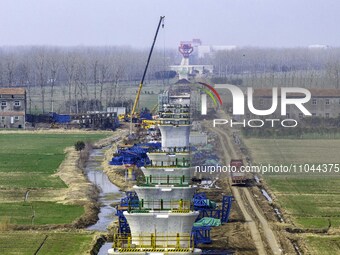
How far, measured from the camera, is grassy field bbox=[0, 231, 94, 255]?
35.2 m

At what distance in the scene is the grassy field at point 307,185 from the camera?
42.0 meters

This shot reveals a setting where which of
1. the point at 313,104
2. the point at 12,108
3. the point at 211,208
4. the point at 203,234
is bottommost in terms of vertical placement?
the point at 203,234

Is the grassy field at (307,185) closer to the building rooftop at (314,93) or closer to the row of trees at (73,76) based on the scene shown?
the building rooftop at (314,93)

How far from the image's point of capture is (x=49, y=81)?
156 m

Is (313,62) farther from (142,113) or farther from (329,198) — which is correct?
(329,198)

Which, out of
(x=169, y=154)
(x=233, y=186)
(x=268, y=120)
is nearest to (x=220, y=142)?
(x=268, y=120)

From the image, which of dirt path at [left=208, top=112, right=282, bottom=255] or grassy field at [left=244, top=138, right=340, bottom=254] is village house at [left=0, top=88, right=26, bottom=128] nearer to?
grassy field at [left=244, top=138, right=340, bottom=254]

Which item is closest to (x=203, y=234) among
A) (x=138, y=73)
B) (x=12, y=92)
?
(x=12, y=92)

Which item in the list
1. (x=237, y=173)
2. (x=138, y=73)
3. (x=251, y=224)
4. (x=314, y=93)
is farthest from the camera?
(x=138, y=73)

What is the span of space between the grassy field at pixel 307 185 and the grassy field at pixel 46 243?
28.6 ft

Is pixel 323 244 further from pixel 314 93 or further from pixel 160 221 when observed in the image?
pixel 314 93

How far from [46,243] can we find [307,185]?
21827 mm

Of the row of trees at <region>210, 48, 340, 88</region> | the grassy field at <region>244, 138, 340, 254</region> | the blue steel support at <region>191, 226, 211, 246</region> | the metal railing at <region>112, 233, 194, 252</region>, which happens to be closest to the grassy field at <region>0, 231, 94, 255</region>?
the blue steel support at <region>191, 226, 211, 246</region>

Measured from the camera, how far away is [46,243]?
36.8m
